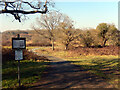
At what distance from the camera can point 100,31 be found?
35062mm

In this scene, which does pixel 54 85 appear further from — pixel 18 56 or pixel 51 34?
pixel 51 34

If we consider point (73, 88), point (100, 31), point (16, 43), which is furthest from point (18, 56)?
point (100, 31)

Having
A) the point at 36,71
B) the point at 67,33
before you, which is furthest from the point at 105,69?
the point at 67,33

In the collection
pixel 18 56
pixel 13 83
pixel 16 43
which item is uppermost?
pixel 16 43

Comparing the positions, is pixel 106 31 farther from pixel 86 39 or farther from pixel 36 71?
pixel 36 71

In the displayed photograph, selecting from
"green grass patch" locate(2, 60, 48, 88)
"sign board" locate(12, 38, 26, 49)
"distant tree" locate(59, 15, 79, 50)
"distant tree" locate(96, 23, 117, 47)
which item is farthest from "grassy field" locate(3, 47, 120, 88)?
"distant tree" locate(96, 23, 117, 47)

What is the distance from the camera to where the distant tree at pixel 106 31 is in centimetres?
3316

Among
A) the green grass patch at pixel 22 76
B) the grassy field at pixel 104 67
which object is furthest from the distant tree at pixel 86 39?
the green grass patch at pixel 22 76

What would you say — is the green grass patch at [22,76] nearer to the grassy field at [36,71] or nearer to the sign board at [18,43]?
the grassy field at [36,71]

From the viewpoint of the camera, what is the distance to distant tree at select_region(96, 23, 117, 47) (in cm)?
3316

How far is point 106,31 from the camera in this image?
3531 cm

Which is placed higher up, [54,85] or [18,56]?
[18,56]

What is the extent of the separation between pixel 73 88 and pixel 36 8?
271 inches

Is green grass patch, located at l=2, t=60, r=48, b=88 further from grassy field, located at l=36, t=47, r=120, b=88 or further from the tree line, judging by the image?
the tree line
